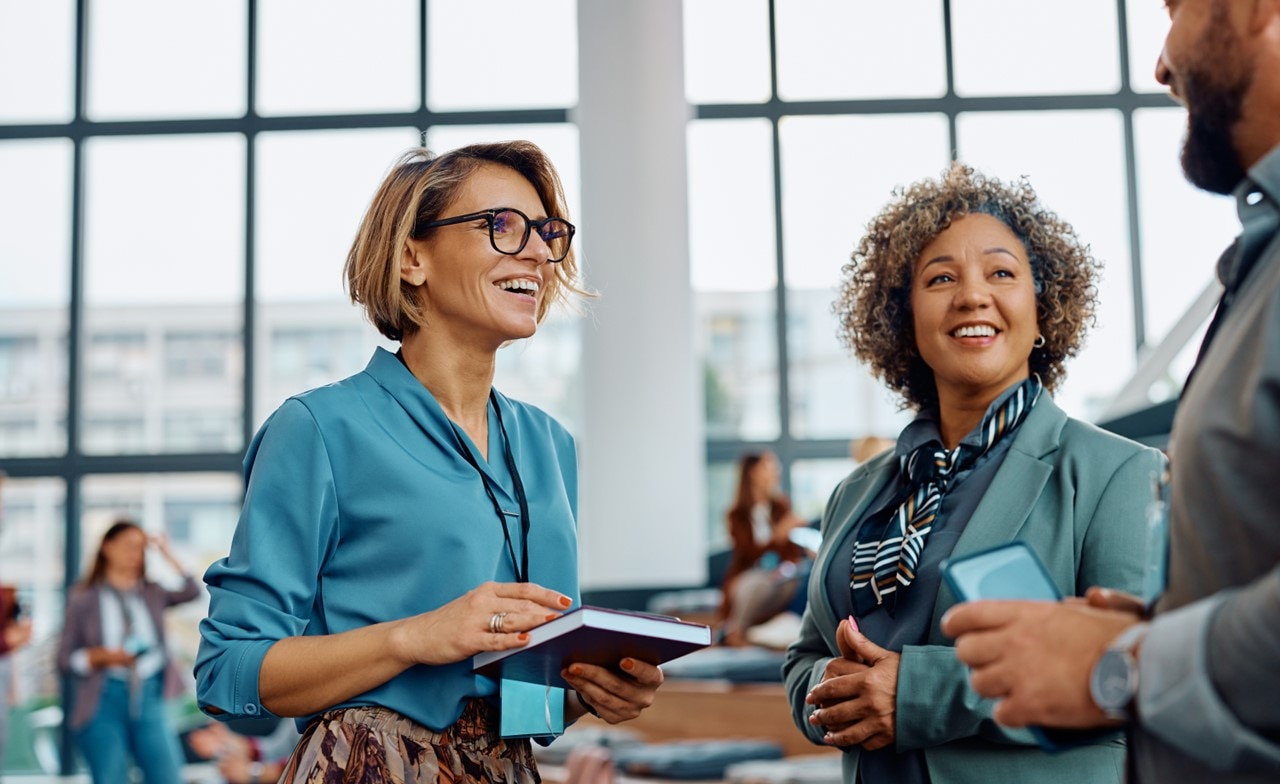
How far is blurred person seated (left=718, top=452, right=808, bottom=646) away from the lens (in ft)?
17.8

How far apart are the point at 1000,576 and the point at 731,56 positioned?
309 inches

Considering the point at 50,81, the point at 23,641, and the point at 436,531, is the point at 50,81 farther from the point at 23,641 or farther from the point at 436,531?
the point at 436,531

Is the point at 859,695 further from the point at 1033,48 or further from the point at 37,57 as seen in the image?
the point at 37,57

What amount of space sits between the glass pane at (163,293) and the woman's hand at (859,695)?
731 cm

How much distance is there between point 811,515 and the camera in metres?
8.13

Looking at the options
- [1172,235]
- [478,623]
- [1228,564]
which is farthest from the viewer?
[1172,235]

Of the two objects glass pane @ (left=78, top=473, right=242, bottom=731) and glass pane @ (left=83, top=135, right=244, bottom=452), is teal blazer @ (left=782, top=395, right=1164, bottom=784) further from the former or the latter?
glass pane @ (left=83, top=135, right=244, bottom=452)

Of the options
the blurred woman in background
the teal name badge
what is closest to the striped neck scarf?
the teal name badge

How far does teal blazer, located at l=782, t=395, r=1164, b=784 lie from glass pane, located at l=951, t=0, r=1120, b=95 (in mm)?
7202

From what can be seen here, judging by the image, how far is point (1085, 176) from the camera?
8.40 metres

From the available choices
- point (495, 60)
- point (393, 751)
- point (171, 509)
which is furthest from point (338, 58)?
point (393, 751)

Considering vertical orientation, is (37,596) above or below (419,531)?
below

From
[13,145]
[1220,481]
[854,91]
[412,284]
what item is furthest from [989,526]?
[13,145]

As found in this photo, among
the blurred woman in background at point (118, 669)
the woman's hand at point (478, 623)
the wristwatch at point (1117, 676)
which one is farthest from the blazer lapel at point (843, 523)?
the blurred woman in background at point (118, 669)
